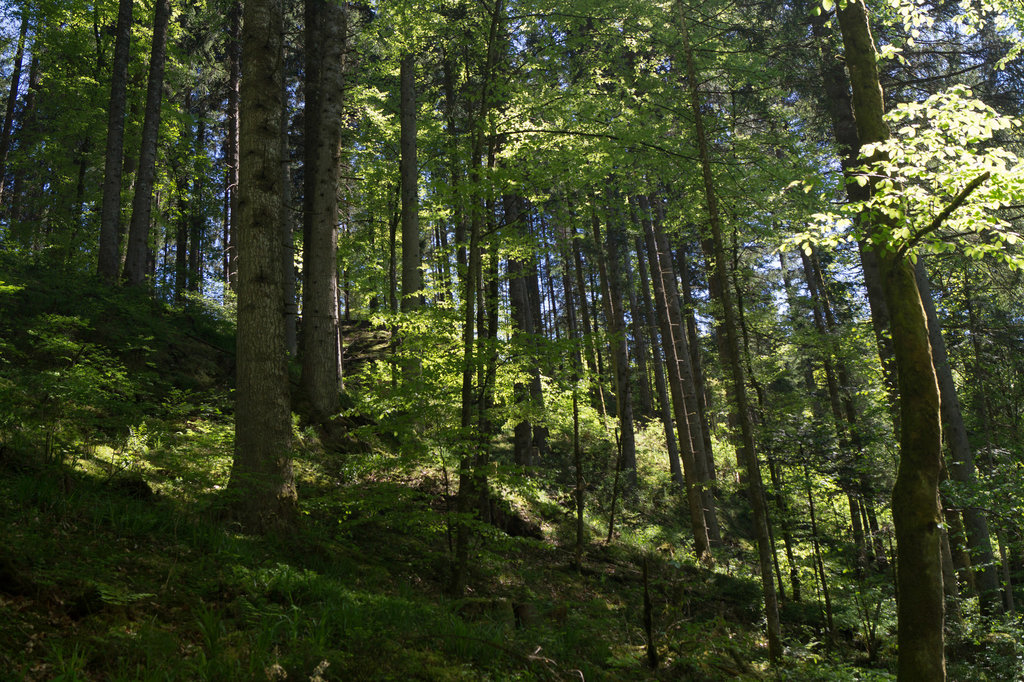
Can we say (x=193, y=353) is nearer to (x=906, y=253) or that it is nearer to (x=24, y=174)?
(x=906, y=253)

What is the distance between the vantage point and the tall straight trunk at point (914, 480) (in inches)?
181

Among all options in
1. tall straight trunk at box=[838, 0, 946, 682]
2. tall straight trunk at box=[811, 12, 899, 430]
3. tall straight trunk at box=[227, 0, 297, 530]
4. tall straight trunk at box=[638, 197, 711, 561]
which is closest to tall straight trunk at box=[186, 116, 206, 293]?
tall straight trunk at box=[227, 0, 297, 530]

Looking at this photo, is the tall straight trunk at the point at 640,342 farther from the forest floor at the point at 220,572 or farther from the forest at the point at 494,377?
the forest floor at the point at 220,572

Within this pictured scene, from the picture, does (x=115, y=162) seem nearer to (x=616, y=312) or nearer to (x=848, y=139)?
(x=616, y=312)

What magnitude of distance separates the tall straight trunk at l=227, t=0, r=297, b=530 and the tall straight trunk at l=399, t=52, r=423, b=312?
191 inches

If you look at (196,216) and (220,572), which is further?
(196,216)

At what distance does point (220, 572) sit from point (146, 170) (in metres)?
13.5

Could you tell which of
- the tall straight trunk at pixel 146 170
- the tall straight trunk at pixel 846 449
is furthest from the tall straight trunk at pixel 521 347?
the tall straight trunk at pixel 146 170

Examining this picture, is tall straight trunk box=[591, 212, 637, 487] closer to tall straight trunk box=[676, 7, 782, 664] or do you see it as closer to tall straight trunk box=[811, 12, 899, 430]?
tall straight trunk box=[676, 7, 782, 664]

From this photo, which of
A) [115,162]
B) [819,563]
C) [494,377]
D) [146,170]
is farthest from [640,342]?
[115,162]

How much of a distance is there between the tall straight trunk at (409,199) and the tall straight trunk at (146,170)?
22.0 feet

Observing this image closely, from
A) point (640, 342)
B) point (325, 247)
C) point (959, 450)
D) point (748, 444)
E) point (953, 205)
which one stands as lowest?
point (959, 450)

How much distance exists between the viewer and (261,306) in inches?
231

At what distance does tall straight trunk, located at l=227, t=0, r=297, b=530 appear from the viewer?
18.3 ft
